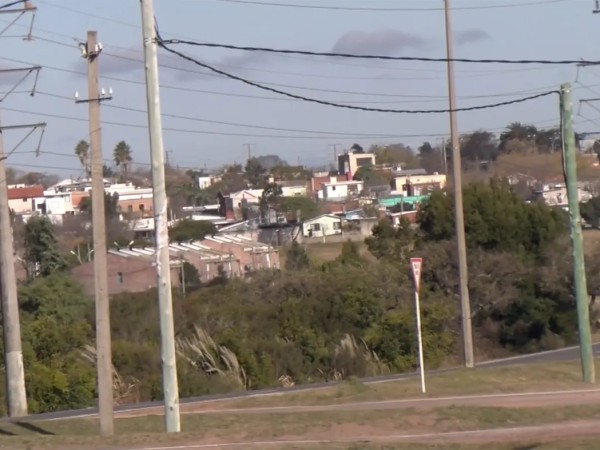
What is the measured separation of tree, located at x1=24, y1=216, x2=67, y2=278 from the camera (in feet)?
246

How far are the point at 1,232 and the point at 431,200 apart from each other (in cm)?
3416

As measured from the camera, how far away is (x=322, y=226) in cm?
10606

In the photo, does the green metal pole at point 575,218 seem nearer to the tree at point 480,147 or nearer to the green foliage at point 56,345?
the green foliage at point 56,345

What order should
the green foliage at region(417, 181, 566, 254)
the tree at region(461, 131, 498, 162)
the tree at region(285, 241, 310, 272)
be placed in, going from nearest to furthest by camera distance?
the green foliage at region(417, 181, 566, 254), the tree at region(285, 241, 310, 272), the tree at region(461, 131, 498, 162)

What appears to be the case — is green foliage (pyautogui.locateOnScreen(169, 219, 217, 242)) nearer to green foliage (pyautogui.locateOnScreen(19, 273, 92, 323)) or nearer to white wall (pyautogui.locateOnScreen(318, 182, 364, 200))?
green foliage (pyautogui.locateOnScreen(19, 273, 92, 323))

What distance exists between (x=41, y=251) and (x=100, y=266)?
58472 millimetres

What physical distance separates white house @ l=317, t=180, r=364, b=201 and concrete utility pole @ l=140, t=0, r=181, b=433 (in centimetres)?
13217

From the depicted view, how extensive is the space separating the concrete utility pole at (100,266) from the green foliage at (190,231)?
72.2 m

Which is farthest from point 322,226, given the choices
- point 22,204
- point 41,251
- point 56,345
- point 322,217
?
point 56,345

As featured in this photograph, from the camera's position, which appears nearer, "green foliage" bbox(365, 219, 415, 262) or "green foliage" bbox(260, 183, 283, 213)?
"green foliage" bbox(365, 219, 415, 262)

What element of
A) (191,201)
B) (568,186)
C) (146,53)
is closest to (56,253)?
(568,186)

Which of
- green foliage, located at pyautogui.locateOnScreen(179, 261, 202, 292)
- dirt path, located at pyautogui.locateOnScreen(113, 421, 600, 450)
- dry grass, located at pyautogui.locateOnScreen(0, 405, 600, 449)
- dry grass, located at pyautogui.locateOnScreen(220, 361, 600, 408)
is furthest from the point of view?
green foliage, located at pyautogui.locateOnScreen(179, 261, 202, 292)

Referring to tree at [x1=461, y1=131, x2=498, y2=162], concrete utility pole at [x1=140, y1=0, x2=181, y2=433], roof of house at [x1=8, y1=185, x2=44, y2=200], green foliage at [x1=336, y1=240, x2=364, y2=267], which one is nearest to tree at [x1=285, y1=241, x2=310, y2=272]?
green foliage at [x1=336, y1=240, x2=364, y2=267]

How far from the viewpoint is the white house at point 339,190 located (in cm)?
15362
